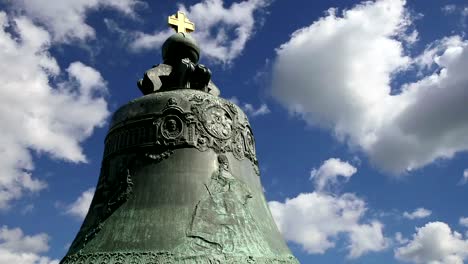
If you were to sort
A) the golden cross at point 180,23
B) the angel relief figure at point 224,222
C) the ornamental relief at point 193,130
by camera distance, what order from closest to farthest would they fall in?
the angel relief figure at point 224,222, the ornamental relief at point 193,130, the golden cross at point 180,23

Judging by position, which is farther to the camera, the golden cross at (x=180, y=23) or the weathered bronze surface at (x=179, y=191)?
the golden cross at (x=180, y=23)

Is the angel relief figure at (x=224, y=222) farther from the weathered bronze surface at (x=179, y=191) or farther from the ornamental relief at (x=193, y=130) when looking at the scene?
the ornamental relief at (x=193, y=130)

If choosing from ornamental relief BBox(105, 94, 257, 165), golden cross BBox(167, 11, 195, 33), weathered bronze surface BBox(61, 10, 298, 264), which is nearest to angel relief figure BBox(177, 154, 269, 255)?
weathered bronze surface BBox(61, 10, 298, 264)

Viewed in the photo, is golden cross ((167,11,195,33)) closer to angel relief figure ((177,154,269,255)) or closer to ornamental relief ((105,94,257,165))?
ornamental relief ((105,94,257,165))

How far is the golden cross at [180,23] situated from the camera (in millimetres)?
8953

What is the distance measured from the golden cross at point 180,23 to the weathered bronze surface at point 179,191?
130 cm

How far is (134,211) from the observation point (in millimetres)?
6660

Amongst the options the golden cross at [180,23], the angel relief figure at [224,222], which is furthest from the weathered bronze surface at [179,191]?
the golden cross at [180,23]

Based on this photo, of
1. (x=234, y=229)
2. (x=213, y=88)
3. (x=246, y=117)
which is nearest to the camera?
(x=234, y=229)

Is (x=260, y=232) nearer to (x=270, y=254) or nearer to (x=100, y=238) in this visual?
(x=270, y=254)

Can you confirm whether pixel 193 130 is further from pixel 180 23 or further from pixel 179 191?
pixel 180 23

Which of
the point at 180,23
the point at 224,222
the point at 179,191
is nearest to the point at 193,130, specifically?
the point at 179,191

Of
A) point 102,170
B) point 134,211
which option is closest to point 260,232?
point 134,211

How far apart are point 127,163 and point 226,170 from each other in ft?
4.77
